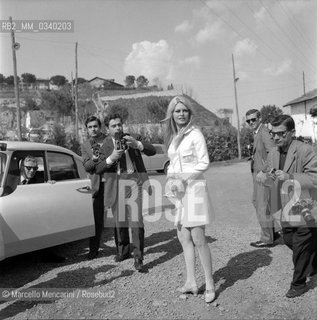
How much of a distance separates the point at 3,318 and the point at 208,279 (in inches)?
73.0

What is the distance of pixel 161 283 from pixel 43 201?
1.62m

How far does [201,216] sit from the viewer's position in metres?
3.34

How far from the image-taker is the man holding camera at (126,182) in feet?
13.9

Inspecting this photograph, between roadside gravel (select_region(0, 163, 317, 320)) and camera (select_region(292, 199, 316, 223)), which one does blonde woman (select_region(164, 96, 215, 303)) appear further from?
camera (select_region(292, 199, 316, 223))

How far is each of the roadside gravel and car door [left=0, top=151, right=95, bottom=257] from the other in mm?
436

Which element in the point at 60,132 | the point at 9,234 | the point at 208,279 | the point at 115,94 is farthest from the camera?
the point at 115,94

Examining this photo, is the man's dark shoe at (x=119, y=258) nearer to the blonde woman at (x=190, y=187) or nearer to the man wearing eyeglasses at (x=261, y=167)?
the blonde woman at (x=190, y=187)

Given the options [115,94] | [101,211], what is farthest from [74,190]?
[115,94]

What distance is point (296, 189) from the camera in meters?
3.36

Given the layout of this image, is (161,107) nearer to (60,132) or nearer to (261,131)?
(60,132)

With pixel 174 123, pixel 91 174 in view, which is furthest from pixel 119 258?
pixel 174 123

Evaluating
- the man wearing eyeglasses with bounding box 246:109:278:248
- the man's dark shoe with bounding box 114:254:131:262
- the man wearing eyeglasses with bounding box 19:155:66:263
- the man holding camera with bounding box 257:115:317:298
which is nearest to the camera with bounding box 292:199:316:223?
the man holding camera with bounding box 257:115:317:298

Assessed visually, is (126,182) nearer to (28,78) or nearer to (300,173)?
(300,173)

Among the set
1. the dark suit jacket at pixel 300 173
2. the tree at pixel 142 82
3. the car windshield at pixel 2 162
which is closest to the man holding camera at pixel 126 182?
the car windshield at pixel 2 162
